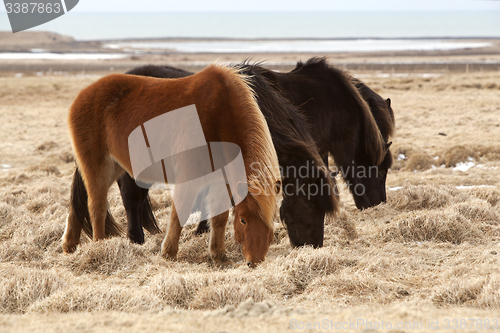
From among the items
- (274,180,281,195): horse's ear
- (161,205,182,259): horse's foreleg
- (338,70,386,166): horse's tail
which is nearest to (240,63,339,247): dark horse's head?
(274,180,281,195): horse's ear

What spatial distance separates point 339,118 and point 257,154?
1989 mm

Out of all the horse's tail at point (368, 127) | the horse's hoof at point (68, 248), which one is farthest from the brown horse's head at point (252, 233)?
the horse's tail at point (368, 127)

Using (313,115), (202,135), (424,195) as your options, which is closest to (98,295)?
(202,135)

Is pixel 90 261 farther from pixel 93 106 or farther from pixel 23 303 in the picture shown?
pixel 93 106

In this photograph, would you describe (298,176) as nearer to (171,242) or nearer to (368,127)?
(171,242)

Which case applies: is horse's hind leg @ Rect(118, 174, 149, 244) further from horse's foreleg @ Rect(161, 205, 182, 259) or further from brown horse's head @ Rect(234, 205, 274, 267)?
brown horse's head @ Rect(234, 205, 274, 267)

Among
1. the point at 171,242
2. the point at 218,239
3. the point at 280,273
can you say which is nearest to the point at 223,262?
the point at 218,239

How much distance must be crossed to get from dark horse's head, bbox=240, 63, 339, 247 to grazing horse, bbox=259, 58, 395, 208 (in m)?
0.72

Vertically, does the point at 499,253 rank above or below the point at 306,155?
below

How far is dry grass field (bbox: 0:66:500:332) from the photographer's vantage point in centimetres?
251

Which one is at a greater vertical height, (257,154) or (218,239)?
(257,154)

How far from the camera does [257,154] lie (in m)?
3.40

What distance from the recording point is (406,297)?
3.04 metres

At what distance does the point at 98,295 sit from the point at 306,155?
1.94 meters
